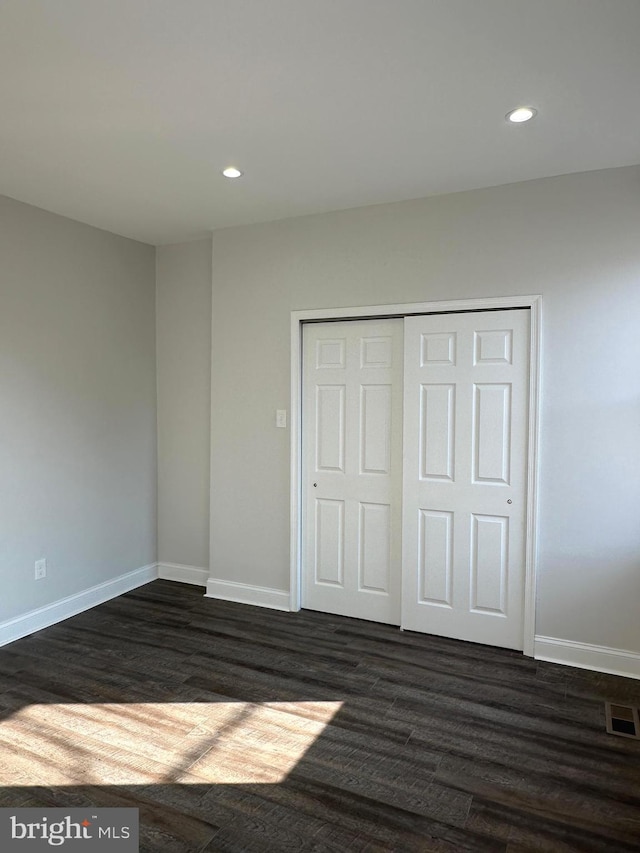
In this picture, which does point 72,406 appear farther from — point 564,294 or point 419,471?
A: point 564,294

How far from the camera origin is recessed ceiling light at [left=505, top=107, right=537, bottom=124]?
241cm

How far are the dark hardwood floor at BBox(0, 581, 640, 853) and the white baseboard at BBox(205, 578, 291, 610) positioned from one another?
0.42 metres

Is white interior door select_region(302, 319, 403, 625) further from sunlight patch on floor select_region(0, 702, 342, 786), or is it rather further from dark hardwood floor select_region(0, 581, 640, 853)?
sunlight patch on floor select_region(0, 702, 342, 786)

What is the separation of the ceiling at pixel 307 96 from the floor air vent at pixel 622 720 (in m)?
2.69

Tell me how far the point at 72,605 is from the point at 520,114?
12.7 feet

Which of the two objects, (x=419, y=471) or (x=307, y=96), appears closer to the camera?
(x=307, y=96)

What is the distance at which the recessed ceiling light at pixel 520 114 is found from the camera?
2405 millimetres

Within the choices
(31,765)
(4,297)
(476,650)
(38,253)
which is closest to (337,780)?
(31,765)

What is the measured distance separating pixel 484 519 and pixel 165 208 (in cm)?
279

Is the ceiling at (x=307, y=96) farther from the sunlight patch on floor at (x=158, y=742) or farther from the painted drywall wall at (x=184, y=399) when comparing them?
the sunlight patch on floor at (x=158, y=742)

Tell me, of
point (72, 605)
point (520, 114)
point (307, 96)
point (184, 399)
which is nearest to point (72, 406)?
point (184, 399)

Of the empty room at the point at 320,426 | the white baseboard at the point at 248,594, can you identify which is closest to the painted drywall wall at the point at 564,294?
the empty room at the point at 320,426

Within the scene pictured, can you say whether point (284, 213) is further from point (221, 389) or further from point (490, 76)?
point (490, 76)

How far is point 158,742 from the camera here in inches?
95.9
